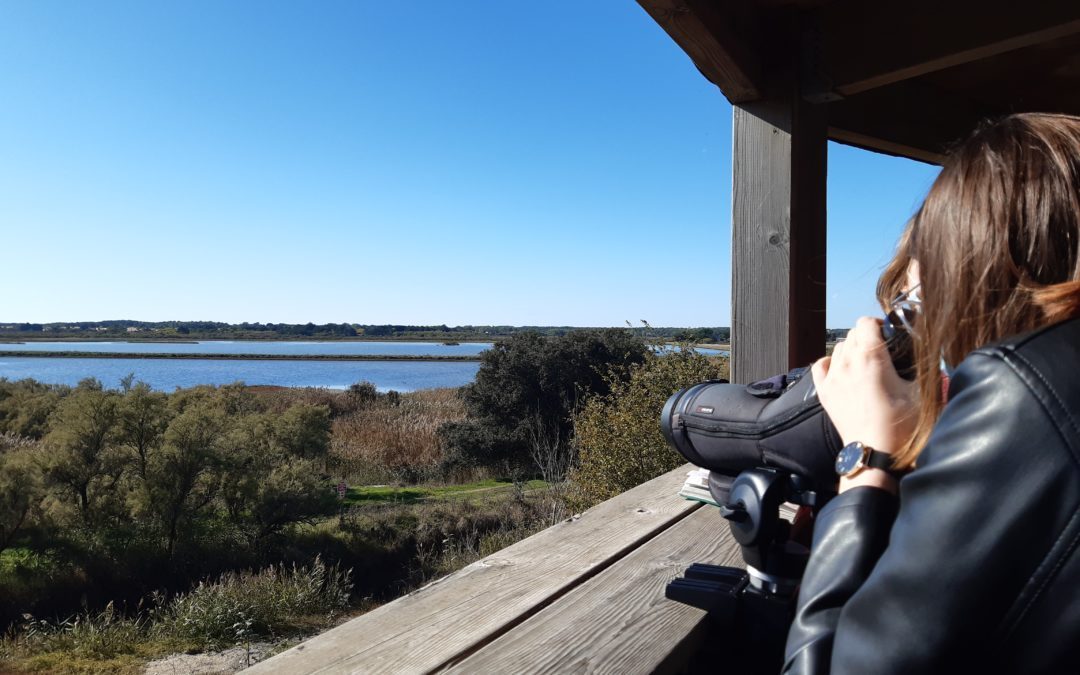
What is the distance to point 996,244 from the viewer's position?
0.57 meters

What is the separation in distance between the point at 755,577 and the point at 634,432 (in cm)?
438

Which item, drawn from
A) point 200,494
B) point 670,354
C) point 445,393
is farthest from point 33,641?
point 445,393

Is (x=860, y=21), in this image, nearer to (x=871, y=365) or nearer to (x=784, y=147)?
(x=784, y=147)

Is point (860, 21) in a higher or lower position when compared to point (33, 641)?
higher

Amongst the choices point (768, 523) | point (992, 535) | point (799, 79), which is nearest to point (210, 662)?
point (799, 79)

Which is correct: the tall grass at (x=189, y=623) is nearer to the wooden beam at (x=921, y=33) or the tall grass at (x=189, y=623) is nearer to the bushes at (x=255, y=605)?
the bushes at (x=255, y=605)

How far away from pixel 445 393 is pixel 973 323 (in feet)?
64.9

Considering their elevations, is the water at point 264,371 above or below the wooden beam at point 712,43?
below

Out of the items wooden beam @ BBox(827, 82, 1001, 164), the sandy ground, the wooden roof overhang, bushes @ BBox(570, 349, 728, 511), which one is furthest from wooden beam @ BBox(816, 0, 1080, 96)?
the sandy ground

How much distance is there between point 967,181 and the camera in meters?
0.60

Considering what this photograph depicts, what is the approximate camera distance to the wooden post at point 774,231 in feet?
5.90

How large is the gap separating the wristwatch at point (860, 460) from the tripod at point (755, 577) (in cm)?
11

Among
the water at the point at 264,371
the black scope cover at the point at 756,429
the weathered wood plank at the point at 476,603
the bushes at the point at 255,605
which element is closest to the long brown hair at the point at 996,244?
the black scope cover at the point at 756,429

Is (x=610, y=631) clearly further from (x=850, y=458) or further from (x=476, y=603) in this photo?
(x=850, y=458)
